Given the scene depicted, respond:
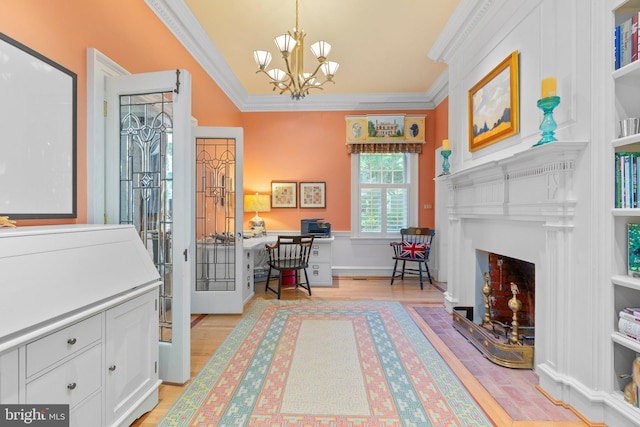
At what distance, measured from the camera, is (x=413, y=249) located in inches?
190

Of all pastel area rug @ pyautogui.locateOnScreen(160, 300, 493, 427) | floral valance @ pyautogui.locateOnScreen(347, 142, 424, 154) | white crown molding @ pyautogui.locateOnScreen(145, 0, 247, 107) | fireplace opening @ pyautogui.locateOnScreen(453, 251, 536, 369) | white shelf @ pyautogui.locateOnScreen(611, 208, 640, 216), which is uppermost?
white crown molding @ pyautogui.locateOnScreen(145, 0, 247, 107)

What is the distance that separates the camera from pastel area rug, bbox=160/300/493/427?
1794 mm

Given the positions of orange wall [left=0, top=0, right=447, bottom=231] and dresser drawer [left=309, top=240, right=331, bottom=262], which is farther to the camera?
dresser drawer [left=309, top=240, right=331, bottom=262]

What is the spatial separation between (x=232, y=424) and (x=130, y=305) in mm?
892

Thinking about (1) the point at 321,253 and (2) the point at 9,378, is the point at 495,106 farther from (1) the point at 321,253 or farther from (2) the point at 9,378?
(2) the point at 9,378

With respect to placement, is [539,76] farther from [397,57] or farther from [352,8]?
[397,57]

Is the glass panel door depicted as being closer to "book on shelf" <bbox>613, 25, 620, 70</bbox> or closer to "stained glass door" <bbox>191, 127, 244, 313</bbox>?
"stained glass door" <bbox>191, 127, 244, 313</bbox>

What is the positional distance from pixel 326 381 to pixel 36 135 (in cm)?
232

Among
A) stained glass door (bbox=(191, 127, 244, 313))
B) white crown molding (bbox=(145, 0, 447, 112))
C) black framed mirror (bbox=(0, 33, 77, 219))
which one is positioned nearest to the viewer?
black framed mirror (bbox=(0, 33, 77, 219))

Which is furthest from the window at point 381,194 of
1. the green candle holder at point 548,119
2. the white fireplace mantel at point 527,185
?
the green candle holder at point 548,119

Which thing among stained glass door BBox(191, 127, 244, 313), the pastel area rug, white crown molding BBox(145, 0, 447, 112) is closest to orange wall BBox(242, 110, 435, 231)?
white crown molding BBox(145, 0, 447, 112)

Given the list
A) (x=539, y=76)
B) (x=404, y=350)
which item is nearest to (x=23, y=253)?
(x=404, y=350)

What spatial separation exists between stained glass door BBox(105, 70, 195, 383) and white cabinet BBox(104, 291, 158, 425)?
24cm

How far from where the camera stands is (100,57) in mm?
2053
